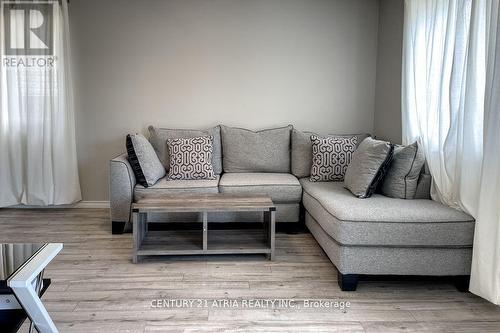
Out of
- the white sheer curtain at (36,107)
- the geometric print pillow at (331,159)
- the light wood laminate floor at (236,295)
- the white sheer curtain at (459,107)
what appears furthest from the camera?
the white sheer curtain at (36,107)

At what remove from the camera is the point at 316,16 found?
4.11 m

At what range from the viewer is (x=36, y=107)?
3.91m

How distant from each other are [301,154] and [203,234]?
155cm

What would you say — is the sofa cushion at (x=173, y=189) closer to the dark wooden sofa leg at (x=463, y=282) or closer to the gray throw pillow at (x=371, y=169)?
the gray throw pillow at (x=371, y=169)

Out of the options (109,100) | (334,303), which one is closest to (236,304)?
(334,303)

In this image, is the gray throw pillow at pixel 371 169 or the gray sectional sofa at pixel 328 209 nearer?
the gray sectional sofa at pixel 328 209

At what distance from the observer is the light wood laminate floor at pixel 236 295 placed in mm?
1958

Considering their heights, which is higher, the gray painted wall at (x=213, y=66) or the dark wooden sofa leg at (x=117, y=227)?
the gray painted wall at (x=213, y=66)

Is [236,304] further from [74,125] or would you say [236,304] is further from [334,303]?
[74,125]

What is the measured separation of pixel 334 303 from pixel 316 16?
3.11 meters

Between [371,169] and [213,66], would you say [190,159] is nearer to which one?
[213,66]

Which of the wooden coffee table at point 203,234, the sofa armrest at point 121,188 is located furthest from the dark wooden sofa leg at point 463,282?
the sofa armrest at point 121,188

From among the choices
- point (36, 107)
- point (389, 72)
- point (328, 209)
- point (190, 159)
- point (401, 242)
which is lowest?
point (401, 242)

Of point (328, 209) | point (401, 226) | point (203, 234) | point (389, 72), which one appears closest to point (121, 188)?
point (203, 234)
